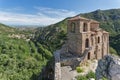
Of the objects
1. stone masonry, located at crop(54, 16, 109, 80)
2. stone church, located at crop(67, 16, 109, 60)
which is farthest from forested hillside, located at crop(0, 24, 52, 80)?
stone church, located at crop(67, 16, 109, 60)

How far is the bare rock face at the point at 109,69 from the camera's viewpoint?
54.7 ft

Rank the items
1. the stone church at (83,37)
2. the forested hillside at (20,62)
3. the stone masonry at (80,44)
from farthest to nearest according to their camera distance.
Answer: the forested hillside at (20,62) < the stone church at (83,37) < the stone masonry at (80,44)

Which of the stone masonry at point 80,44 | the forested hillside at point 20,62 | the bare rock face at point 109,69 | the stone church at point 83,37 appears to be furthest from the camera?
the forested hillside at point 20,62

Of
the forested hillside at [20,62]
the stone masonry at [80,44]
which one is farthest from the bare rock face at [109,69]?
the forested hillside at [20,62]

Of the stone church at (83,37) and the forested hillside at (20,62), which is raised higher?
the stone church at (83,37)

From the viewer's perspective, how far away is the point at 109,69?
57.5 ft

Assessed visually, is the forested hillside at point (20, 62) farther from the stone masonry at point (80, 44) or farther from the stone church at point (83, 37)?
the stone church at point (83, 37)

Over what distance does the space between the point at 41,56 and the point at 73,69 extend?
182 ft

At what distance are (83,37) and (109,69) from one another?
17425 millimetres

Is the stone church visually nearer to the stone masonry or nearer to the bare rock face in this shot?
the stone masonry

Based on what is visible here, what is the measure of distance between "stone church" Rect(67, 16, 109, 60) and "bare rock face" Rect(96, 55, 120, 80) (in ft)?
51.9

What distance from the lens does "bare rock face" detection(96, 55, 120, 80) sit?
16.7 metres

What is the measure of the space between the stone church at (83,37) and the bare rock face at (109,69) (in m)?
15.8

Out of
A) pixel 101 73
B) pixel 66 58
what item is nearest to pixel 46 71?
pixel 66 58
